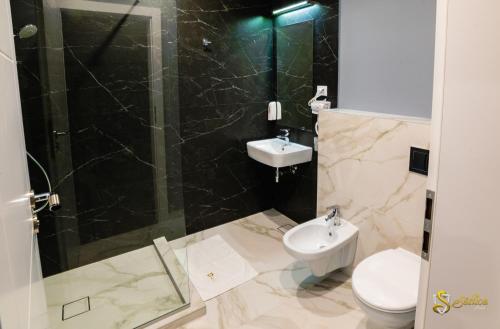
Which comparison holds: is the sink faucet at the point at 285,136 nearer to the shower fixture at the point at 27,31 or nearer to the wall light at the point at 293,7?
the wall light at the point at 293,7

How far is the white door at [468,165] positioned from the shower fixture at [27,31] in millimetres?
2478

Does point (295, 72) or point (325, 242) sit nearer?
point (325, 242)

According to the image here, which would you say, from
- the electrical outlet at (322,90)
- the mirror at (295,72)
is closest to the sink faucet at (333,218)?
the mirror at (295,72)

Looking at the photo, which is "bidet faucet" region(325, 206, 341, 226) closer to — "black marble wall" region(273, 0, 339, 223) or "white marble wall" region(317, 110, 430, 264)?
"white marble wall" region(317, 110, 430, 264)

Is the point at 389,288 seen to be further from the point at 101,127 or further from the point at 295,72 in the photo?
the point at 101,127

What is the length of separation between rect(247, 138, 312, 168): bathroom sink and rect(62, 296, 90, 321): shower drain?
185cm

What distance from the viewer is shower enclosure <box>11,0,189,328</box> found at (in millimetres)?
2357

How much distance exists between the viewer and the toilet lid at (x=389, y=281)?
1667mm

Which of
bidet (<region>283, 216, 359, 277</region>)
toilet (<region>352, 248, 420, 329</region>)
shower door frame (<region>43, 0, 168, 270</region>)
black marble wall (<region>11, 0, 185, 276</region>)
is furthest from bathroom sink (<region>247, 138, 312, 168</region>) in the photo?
toilet (<region>352, 248, 420, 329</region>)

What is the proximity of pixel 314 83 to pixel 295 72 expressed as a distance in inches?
11.5

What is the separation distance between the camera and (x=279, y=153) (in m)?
2.97

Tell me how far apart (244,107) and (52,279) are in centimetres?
230

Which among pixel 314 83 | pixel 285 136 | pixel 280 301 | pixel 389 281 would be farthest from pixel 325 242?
pixel 314 83

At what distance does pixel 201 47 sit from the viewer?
10.0 ft
